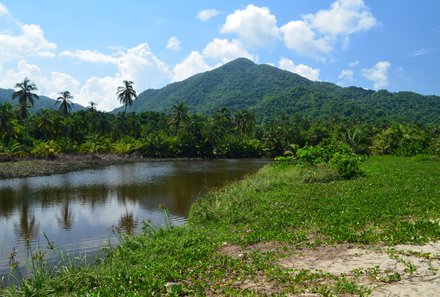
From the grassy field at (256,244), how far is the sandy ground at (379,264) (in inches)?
3.5

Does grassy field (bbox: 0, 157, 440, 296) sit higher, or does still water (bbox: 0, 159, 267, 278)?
grassy field (bbox: 0, 157, 440, 296)

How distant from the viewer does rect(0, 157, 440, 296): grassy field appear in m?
6.83

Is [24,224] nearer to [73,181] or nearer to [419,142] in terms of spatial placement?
[73,181]

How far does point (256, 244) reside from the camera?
380 inches

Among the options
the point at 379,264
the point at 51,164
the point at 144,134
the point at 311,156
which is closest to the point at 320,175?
the point at 311,156

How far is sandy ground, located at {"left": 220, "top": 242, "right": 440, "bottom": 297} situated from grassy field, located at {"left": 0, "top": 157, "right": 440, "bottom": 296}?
0.29ft

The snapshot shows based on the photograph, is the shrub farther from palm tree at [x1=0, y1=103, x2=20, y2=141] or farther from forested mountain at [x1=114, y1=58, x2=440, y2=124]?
forested mountain at [x1=114, y1=58, x2=440, y2=124]

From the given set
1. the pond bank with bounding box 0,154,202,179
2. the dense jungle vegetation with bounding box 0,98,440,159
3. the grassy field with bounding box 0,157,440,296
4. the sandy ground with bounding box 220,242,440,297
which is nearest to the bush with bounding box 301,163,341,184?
the grassy field with bounding box 0,157,440,296

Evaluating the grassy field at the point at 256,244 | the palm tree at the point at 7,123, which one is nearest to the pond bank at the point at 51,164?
the palm tree at the point at 7,123

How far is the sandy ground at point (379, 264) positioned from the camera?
6.26 meters

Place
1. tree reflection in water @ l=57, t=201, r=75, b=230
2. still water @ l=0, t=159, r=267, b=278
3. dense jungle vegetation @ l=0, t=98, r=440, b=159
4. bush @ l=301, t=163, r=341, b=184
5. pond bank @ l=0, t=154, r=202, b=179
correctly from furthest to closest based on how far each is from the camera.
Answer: dense jungle vegetation @ l=0, t=98, r=440, b=159
pond bank @ l=0, t=154, r=202, b=179
bush @ l=301, t=163, r=341, b=184
tree reflection in water @ l=57, t=201, r=75, b=230
still water @ l=0, t=159, r=267, b=278

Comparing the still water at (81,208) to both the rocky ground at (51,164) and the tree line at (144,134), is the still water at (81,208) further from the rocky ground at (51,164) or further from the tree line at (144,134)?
the tree line at (144,134)

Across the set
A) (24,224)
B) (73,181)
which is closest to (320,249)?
(24,224)

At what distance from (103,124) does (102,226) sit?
2593 inches
